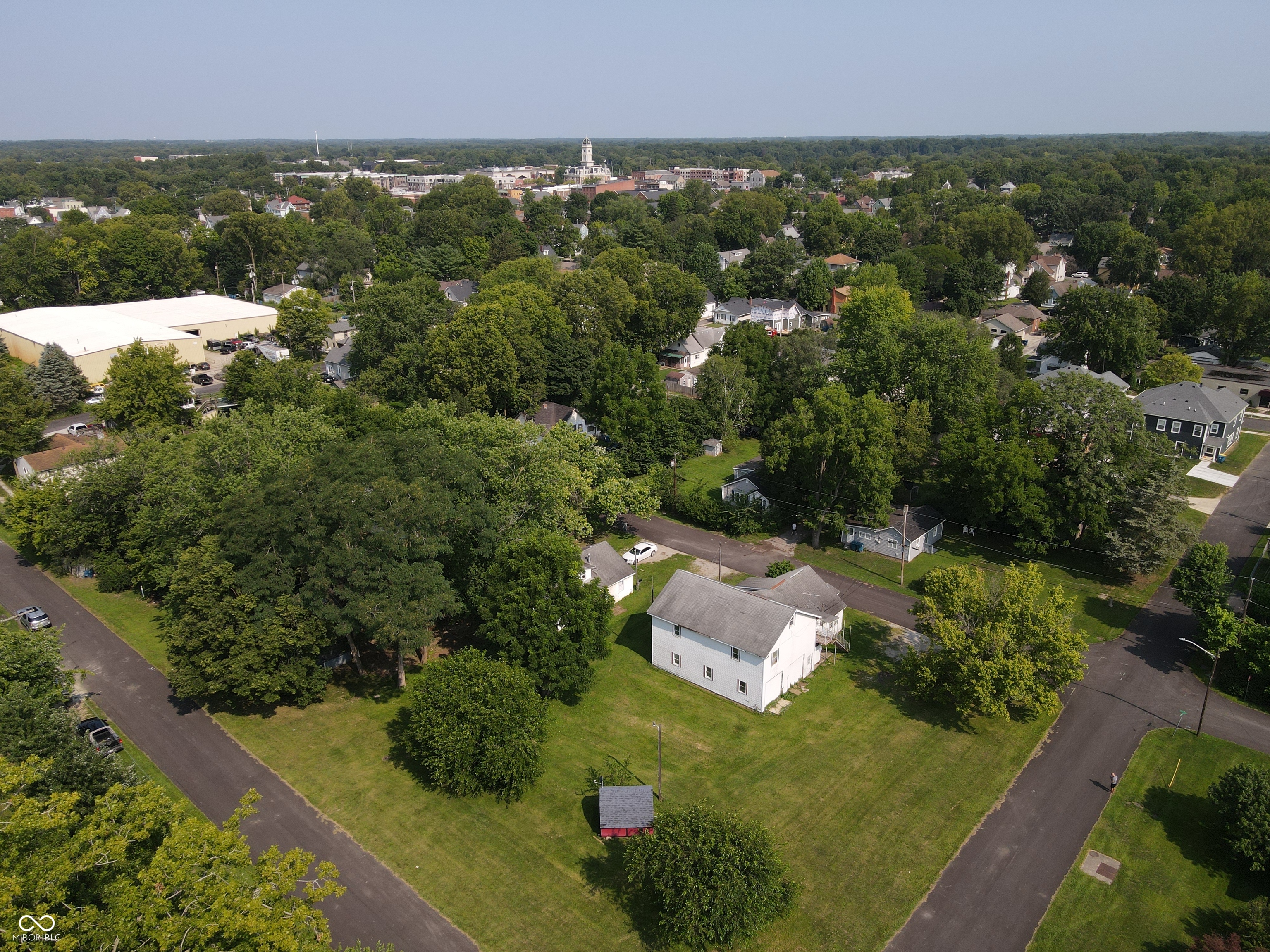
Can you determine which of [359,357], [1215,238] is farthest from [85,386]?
[1215,238]

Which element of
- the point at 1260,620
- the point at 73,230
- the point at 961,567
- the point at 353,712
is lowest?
the point at 353,712

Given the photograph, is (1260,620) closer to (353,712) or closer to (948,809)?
(948,809)

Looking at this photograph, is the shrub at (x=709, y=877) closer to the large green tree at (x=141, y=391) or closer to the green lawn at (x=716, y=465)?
the green lawn at (x=716, y=465)

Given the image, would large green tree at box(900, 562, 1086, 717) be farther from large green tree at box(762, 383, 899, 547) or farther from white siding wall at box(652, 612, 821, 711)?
large green tree at box(762, 383, 899, 547)

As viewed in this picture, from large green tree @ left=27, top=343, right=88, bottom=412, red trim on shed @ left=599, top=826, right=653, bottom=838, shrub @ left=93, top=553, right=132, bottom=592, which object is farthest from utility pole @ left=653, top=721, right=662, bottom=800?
large green tree @ left=27, top=343, right=88, bottom=412

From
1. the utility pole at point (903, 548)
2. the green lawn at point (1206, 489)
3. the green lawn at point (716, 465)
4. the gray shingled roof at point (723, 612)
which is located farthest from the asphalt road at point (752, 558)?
the green lawn at point (1206, 489)
